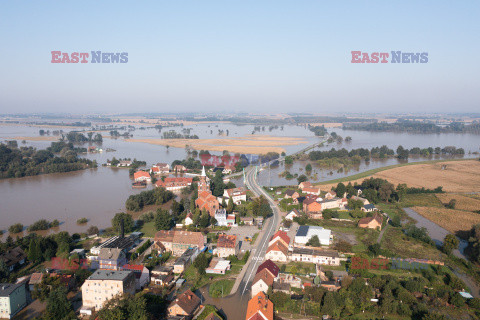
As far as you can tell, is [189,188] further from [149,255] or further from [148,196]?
→ [149,255]

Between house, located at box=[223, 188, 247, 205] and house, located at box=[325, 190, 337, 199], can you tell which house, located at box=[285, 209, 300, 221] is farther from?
house, located at box=[325, 190, 337, 199]

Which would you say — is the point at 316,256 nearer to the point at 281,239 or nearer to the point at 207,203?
the point at 281,239

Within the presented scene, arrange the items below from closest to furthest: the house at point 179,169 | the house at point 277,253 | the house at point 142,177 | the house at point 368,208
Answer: the house at point 277,253 < the house at point 368,208 < the house at point 142,177 < the house at point 179,169

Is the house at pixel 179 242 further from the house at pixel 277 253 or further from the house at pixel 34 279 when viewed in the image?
the house at pixel 34 279

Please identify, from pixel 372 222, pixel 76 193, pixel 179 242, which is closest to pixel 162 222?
pixel 179 242

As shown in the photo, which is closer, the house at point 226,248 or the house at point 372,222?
the house at point 226,248

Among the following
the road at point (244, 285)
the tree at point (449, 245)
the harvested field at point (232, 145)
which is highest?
the harvested field at point (232, 145)

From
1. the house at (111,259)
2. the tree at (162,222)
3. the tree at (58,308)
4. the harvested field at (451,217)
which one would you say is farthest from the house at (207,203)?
the harvested field at (451,217)
